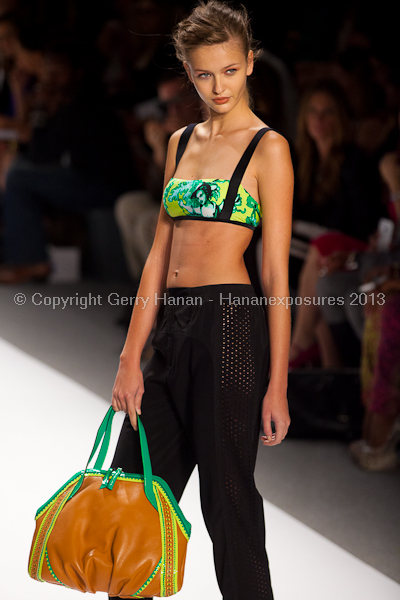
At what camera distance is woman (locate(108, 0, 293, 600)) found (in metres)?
1.20

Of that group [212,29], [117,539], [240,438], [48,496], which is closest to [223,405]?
[240,438]

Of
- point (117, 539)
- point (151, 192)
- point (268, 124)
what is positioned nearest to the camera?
point (117, 539)

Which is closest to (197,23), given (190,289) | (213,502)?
(190,289)

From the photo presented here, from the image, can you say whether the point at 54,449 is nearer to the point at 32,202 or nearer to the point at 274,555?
the point at 274,555

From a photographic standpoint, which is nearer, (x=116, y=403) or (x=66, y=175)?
(x=116, y=403)

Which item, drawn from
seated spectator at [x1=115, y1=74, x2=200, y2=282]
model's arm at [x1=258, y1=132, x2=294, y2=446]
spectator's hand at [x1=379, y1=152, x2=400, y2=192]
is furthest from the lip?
seated spectator at [x1=115, y1=74, x2=200, y2=282]

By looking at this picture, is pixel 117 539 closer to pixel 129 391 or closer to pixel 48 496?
pixel 129 391

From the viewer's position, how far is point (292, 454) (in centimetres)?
263

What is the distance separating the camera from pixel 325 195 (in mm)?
3156

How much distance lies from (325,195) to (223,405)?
6.88 ft

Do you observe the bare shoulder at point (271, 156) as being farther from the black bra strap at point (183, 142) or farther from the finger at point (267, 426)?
the finger at point (267, 426)

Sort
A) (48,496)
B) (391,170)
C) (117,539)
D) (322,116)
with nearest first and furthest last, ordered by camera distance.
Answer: (117,539) → (48,496) → (391,170) → (322,116)

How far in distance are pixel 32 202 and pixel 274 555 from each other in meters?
3.01

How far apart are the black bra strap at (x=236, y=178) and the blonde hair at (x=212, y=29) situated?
164 millimetres
